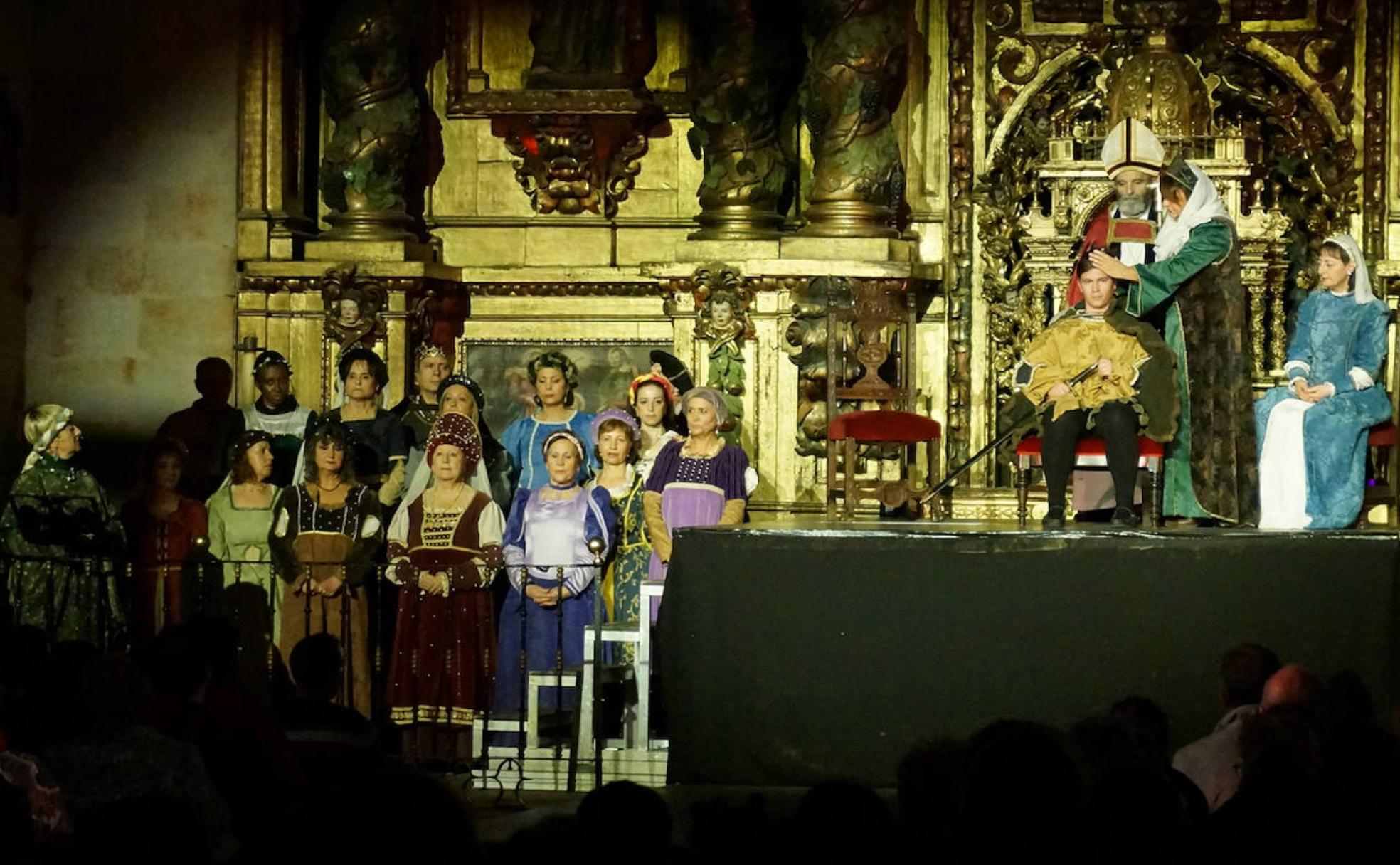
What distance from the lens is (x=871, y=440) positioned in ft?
31.4

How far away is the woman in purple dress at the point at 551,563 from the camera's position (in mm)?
8633

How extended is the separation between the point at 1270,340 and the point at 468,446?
3.86m

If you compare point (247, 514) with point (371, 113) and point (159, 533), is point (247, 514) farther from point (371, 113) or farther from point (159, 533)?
point (371, 113)

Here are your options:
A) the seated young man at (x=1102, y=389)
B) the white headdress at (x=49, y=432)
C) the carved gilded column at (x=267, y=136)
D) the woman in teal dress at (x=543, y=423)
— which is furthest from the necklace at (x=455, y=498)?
the carved gilded column at (x=267, y=136)

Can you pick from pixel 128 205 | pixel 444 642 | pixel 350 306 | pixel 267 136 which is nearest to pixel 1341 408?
pixel 444 642

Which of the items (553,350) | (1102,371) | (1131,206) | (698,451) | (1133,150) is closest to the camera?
(1102,371)

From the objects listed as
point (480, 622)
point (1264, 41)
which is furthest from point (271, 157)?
point (1264, 41)

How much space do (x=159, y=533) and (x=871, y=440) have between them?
286 cm

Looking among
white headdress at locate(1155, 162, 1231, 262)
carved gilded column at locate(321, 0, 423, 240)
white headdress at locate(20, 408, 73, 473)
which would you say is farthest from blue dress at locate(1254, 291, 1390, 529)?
white headdress at locate(20, 408, 73, 473)

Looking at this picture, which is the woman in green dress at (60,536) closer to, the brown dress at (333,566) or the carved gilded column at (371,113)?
the brown dress at (333,566)

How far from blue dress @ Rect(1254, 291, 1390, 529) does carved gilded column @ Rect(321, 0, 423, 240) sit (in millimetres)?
4208

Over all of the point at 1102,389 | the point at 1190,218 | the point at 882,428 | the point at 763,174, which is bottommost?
the point at 882,428

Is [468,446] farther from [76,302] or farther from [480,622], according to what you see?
[76,302]

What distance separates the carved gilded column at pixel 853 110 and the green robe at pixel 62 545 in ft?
11.0
